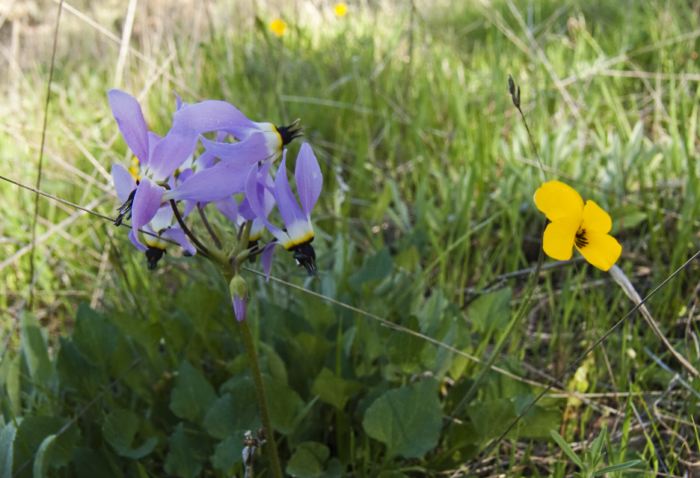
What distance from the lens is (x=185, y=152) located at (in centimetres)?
86

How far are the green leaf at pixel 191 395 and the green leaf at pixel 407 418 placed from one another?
27 centimetres

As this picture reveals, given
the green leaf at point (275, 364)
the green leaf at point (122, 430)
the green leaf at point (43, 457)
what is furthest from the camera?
the green leaf at point (275, 364)

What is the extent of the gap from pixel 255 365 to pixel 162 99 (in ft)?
6.88

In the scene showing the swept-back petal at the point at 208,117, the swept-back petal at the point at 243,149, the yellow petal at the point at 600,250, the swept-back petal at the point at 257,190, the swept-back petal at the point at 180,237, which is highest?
the swept-back petal at the point at 208,117

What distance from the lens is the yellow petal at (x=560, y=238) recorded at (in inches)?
34.4

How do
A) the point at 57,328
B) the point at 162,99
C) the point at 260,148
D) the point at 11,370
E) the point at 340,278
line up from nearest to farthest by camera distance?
1. the point at 260,148
2. the point at 11,370
3. the point at 340,278
4. the point at 57,328
5. the point at 162,99

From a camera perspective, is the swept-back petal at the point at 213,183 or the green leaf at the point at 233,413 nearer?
the swept-back petal at the point at 213,183

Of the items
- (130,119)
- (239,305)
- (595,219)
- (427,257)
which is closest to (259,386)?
(239,305)

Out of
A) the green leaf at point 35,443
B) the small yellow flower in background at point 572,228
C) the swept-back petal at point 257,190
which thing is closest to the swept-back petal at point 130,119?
the swept-back petal at point 257,190

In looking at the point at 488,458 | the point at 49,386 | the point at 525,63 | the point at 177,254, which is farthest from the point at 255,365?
the point at 525,63

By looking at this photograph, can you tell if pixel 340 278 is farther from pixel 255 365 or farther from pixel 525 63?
pixel 525 63

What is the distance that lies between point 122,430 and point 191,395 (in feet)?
0.38

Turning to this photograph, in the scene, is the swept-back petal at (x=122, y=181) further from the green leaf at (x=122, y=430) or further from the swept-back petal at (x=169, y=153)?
the green leaf at (x=122, y=430)

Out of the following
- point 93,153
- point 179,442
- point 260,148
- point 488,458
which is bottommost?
point 488,458
